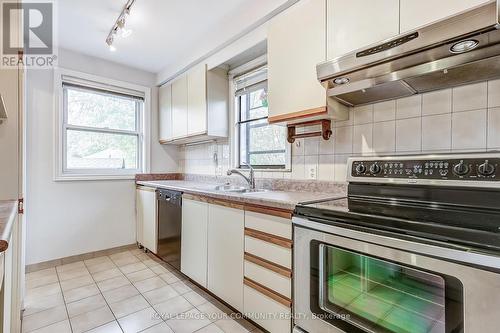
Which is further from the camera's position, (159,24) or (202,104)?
(202,104)

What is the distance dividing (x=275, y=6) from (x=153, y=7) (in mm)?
1044

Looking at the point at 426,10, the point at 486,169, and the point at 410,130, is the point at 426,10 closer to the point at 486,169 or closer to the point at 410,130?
the point at 410,130

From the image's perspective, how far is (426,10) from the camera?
1188mm

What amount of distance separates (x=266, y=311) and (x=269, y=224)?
0.55m

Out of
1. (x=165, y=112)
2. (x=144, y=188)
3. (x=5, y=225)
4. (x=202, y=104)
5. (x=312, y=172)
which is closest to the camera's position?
(x=5, y=225)

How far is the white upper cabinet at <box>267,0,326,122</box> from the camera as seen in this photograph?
161cm

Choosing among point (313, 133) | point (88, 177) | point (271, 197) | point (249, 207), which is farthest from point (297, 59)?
point (88, 177)

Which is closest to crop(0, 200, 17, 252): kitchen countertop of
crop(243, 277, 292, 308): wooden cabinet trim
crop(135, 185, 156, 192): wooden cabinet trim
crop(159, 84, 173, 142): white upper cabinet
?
crop(243, 277, 292, 308): wooden cabinet trim

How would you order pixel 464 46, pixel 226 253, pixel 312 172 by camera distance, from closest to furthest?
pixel 464 46
pixel 226 253
pixel 312 172

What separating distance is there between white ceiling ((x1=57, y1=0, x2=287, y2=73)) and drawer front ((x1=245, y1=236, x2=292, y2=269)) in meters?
1.75

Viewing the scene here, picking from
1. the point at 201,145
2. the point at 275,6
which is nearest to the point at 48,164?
the point at 201,145

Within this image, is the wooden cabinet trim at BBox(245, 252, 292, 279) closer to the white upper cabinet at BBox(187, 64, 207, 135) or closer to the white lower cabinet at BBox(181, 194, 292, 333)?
the white lower cabinet at BBox(181, 194, 292, 333)

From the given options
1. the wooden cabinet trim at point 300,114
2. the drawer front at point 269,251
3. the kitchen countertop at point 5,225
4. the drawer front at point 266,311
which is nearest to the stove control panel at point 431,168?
the wooden cabinet trim at point 300,114

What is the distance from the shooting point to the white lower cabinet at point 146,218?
282 centimetres
